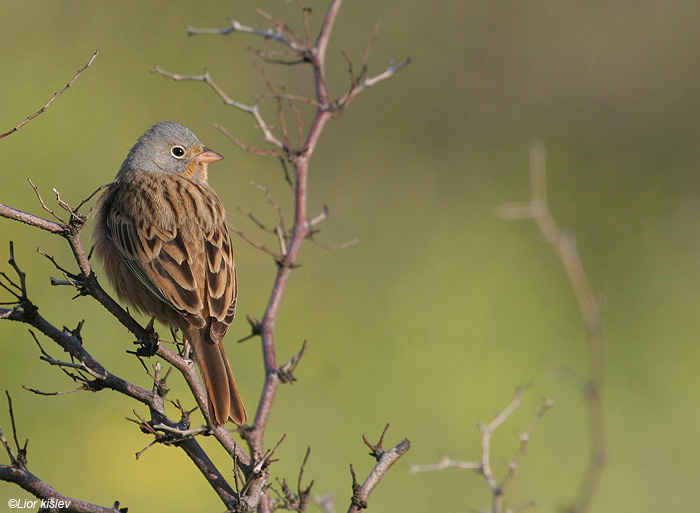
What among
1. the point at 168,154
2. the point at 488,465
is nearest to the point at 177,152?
the point at 168,154

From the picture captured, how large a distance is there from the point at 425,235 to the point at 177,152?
473 centimetres

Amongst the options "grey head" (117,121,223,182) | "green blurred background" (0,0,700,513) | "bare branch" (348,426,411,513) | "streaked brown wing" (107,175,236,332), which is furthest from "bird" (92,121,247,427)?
"green blurred background" (0,0,700,513)

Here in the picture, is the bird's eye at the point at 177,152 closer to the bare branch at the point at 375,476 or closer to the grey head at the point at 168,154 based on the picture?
the grey head at the point at 168,154

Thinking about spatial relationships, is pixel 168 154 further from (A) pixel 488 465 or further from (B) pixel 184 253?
(A) pixel 488 465

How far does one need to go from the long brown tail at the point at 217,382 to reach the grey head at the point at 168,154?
133 cm

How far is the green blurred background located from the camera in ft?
21.3

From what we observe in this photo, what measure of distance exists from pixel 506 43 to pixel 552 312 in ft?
12.1

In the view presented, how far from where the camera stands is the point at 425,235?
9211 mm

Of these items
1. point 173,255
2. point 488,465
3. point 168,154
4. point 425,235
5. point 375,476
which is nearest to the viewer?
point 375,476

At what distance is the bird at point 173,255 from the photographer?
366 centimetres

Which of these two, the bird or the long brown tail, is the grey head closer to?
the bird

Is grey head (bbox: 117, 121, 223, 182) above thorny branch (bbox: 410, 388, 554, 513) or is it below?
above

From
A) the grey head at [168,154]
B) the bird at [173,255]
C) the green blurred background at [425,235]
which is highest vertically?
the green blurred background at [425,235]

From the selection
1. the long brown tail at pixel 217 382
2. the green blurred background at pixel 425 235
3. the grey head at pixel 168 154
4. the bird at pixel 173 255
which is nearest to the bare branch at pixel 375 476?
the long brown tail at pixel 217 382
